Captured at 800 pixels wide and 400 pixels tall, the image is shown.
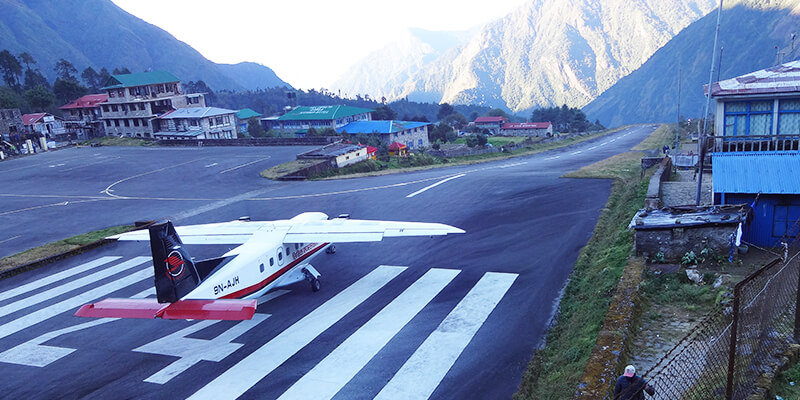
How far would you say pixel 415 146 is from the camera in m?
103

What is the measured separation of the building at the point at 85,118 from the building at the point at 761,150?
114 metres

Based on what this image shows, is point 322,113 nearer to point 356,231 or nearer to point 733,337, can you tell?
→ point 356,231

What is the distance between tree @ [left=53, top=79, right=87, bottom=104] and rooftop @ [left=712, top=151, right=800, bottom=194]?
489ft

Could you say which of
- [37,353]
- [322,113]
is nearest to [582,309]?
[37,353]

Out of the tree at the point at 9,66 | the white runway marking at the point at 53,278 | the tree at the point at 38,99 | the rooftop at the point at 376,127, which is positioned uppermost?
the tree at the point at 9,66

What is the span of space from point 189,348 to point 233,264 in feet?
10.5

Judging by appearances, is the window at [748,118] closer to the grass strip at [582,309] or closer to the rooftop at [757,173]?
the rooftop at [757,173]

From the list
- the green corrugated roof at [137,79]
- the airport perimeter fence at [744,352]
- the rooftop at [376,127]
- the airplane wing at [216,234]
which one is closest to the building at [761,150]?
the airport perimeter fence at [744,352]

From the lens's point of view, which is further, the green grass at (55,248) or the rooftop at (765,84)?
the green grass at (55,248)

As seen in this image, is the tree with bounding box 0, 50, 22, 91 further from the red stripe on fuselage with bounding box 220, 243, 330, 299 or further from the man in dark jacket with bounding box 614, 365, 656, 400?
the man in dark jacket with bounding box 614, 365, 656, 400

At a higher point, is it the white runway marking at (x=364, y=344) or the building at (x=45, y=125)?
the building at (x=45, y=125)

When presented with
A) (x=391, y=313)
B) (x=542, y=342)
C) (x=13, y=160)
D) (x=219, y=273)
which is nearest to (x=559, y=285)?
(x=542, y=342)

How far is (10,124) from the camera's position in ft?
293

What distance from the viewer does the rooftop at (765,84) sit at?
23688 millimetres
